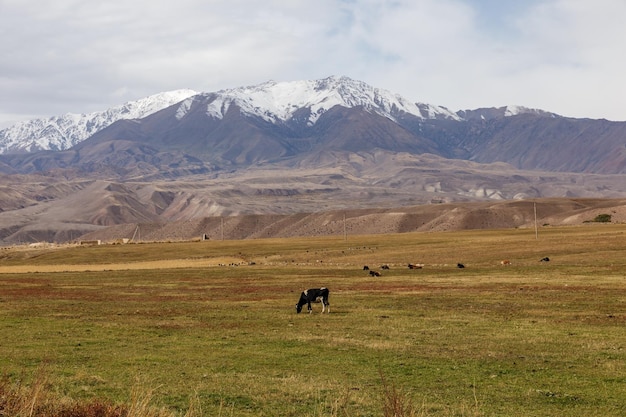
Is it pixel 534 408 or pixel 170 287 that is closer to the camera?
pixel 534 408

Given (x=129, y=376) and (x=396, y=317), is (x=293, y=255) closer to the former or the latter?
(x=396, y=317)

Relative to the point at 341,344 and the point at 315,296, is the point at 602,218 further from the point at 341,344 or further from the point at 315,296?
the point at 341,344

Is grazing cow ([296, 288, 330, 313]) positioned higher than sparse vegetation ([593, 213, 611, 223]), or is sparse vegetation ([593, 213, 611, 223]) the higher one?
sparse vegetation ([593, 213, 611, 223])

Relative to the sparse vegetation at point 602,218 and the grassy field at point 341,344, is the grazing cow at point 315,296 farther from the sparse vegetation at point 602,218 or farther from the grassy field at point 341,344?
the sparse vegetation at point 602,218

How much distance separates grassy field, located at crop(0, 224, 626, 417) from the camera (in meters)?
19.5

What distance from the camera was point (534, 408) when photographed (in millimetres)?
18562

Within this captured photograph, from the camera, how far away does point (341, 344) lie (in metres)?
28.9

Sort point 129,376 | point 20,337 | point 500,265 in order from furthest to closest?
point 500,265
point 20,337
point 129,376

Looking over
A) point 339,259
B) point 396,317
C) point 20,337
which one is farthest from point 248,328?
point 339,259

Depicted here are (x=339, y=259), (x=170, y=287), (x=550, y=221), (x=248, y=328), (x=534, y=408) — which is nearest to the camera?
(x=534, y=408)

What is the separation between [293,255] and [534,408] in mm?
95854

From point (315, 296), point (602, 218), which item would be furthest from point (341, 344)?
point (602, 218)

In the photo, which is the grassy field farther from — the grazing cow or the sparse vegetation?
the sparse vegetation

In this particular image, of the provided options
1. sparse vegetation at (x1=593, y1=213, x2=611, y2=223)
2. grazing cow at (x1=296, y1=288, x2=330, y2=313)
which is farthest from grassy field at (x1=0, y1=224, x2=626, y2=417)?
sparse vegetation at (x1=593, y1=213, x2=611, y2=223)
